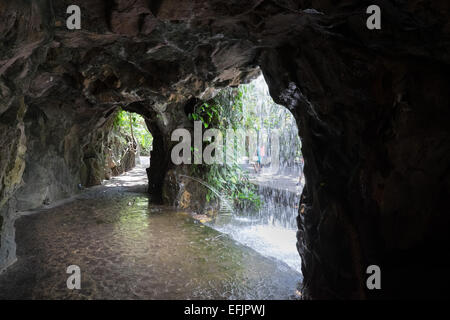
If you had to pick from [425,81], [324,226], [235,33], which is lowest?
[324,226]

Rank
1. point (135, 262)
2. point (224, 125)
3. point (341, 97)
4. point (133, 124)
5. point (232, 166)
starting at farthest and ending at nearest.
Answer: point (133, 124), point (232, 166), point (224, 125), point (135, 262), point (341, 97)

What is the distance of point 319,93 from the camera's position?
3.29 meters

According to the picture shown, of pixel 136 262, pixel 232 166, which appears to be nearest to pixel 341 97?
pixel 136 262

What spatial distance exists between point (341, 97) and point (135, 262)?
364cm

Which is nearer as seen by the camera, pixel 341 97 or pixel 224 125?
pixel 341 97

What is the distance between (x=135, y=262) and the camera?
4.37 m

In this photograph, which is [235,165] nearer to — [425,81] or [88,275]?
[88,275]

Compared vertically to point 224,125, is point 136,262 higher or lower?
lower

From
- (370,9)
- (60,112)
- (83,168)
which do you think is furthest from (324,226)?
(83,168)

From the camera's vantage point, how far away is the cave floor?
3.57 metres

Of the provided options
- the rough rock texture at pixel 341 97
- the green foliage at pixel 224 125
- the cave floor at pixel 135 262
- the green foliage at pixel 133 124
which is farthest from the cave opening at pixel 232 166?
the green foliage at pixel 133 124

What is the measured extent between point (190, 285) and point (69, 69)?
4316 millimetres

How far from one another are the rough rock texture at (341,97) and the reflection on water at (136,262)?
84 centimetres

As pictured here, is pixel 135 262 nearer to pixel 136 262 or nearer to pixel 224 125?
pixel 136 262
